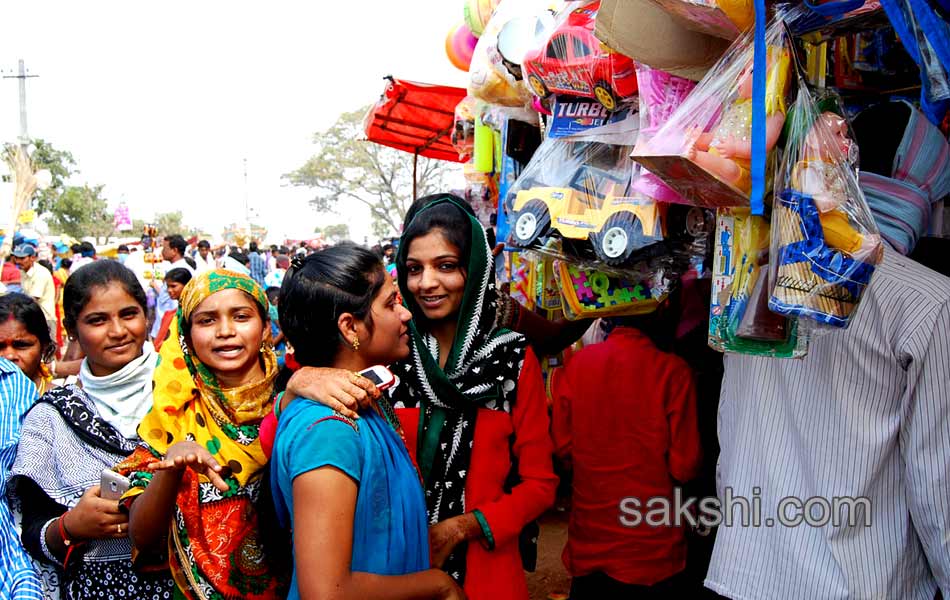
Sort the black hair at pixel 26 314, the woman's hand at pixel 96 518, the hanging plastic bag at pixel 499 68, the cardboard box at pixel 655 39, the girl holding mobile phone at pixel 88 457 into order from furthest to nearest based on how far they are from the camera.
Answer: the black hair at pixel 26 314 < the hanging plastic bag at pixel 499 68 < the girl holding mobile phone at pixel 88 457 < the woman's hand at pixel 96 518 < the cardboard box at pixel 655 39

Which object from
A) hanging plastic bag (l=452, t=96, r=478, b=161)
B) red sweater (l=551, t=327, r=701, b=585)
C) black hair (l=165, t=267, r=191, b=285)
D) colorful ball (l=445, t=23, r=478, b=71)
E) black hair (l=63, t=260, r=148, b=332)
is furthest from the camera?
black hair (l=165, t=267, r=191, b=285)

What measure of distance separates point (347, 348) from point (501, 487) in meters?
0.72

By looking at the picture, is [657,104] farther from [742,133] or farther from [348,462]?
[348,462]

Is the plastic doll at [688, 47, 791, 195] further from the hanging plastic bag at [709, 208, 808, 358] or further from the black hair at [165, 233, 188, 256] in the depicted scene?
the black hair at [165, 233, 188, 256]

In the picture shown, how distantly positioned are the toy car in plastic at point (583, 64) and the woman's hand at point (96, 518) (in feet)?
5.28

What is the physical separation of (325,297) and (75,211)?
37536 millimetres

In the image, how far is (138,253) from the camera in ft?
33.8

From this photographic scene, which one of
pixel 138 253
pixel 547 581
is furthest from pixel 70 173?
pixel 547 581

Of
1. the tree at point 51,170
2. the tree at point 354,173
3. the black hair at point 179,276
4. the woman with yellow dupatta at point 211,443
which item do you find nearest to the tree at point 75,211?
the tree at point 51,170

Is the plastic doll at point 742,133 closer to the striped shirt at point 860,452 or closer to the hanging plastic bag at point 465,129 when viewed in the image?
the striped shirt at point 860,452

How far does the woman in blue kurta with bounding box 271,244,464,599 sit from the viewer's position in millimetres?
1324

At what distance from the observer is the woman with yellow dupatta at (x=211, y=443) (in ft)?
5.81

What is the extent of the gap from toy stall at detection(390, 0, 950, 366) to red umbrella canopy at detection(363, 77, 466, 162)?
2374mm

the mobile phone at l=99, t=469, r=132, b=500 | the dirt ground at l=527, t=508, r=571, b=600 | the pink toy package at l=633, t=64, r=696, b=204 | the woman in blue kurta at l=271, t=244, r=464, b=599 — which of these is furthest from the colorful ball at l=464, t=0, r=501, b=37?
the dirt ground at l=527, t=508, r=571, b=600
